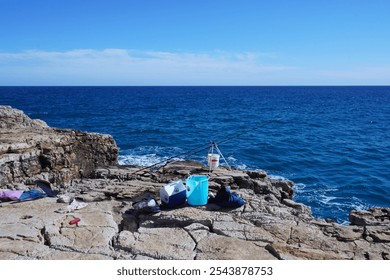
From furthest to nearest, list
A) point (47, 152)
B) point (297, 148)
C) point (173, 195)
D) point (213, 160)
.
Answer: point (297, 148) < point (47, 152) < point (213, 160) < point (173, 195)

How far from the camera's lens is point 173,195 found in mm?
6281

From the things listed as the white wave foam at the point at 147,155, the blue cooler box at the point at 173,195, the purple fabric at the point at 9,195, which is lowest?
the white wave foam at the point at 147,155

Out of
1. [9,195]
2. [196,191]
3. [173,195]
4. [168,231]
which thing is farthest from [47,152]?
[168,231]

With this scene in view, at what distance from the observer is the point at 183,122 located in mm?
37875

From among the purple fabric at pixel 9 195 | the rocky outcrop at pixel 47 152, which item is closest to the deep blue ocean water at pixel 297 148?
the rocky outcrop at pixel 47 152

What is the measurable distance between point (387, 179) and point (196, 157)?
10.5 metres

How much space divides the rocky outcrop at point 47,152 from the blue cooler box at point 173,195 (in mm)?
5454

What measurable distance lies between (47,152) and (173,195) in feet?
20.7

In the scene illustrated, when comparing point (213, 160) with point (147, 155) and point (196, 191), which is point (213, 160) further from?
point (147, 155)

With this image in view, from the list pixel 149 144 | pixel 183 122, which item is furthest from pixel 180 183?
pixel 183 122

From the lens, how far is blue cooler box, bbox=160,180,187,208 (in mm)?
6266

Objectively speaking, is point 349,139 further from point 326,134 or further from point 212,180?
point 212,180

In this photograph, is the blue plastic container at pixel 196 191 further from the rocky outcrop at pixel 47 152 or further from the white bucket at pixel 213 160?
the rocky outcrop at pixel 47 152

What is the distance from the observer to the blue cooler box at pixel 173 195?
6.27 m
